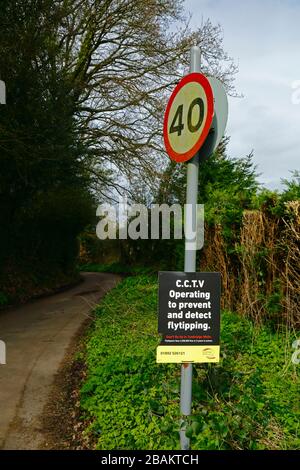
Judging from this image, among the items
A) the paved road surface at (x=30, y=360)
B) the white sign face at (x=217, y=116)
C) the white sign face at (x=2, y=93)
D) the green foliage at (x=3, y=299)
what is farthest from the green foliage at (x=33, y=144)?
the white sign face at (x=217, y=116)

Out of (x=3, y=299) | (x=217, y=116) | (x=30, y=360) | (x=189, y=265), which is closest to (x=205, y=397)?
(x=189, y=265)

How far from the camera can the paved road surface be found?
15.4 feet

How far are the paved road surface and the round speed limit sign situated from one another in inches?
125

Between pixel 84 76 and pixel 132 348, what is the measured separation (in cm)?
1450

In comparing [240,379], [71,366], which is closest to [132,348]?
[71,366]

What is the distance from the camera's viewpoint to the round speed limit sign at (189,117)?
11.3ft

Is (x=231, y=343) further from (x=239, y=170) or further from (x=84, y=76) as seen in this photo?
(x=84, y=76)

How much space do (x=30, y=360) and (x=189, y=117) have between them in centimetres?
523

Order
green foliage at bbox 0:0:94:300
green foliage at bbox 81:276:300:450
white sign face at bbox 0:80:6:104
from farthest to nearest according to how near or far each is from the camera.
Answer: green foliage at bbox 0:0:94:300
white sign face at bbox 0:80:6:104
green foliage at bbox 81:276:300:450

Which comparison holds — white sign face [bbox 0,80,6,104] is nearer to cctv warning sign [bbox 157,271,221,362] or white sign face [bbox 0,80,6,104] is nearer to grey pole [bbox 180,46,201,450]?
grey pole [bbox 180,46,201,450]

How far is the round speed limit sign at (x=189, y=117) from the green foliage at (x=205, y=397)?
223 centimetres

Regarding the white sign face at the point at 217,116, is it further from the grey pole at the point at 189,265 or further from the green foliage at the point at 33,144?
the green foliage at the point at 33,144

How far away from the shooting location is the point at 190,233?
11.9ft

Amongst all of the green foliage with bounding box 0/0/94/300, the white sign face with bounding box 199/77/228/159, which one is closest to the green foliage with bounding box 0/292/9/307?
the green foliage with bounding box 0/0/94/300
